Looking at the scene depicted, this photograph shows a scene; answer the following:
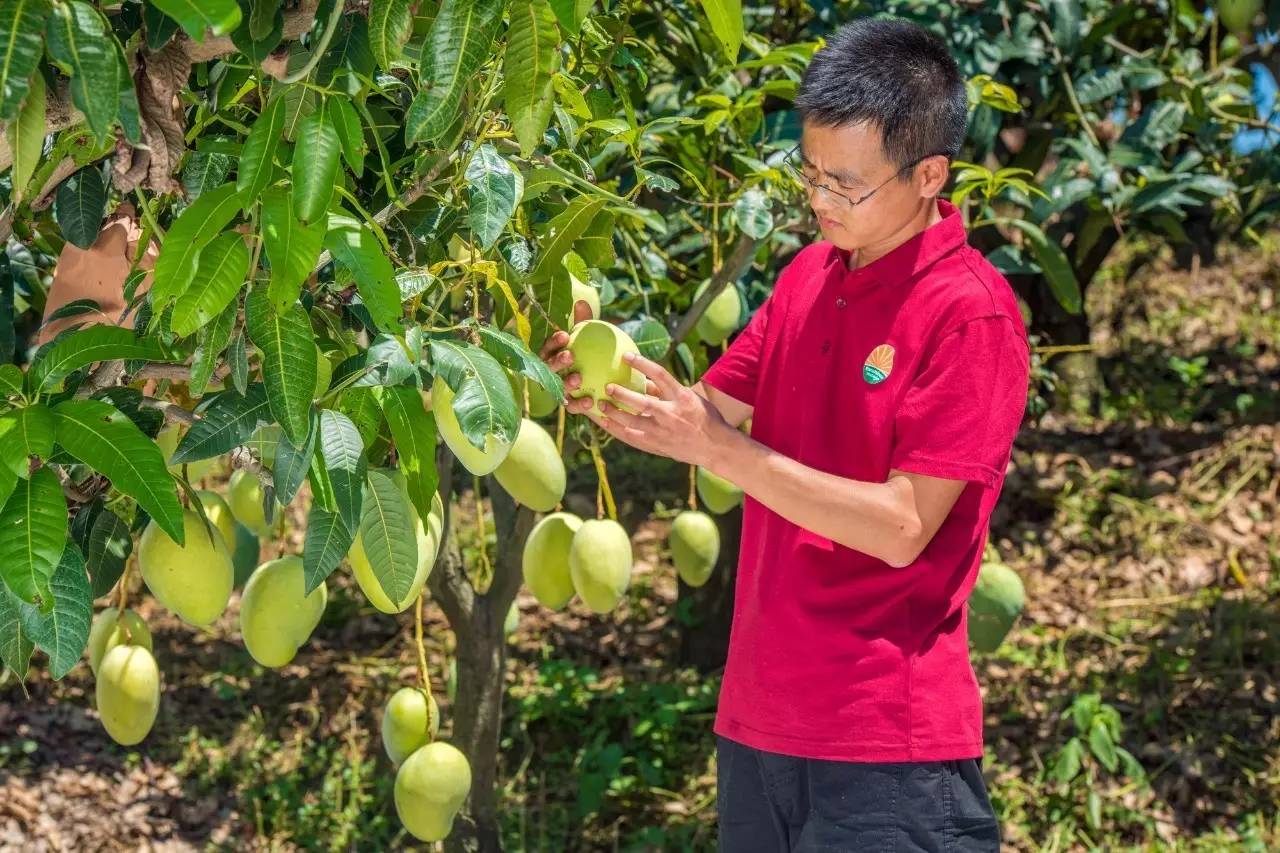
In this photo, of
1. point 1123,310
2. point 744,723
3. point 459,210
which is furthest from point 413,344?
point 1123,310

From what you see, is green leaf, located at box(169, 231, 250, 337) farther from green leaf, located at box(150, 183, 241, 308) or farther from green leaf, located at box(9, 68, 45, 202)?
green leaf, located at box(9, 68, 45, 202)

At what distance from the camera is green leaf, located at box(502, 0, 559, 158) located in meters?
1.07

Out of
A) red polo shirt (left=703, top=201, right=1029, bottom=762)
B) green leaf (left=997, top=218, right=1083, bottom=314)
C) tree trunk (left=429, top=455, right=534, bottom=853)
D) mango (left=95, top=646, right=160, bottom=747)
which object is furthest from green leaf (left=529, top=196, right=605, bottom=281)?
green leaf (left=997, top=218, right=1083, bottom=314)

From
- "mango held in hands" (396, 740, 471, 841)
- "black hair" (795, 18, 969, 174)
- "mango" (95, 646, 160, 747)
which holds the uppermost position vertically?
"black hair" (795, 18, 969, 174)

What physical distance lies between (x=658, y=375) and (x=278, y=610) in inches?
21.5

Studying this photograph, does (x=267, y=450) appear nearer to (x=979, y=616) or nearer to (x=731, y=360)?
(x=731, y=360)

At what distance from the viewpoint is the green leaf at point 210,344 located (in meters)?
1.18

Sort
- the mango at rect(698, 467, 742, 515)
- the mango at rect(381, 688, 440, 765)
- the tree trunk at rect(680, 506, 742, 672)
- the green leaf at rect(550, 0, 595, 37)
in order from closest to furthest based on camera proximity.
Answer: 1. the green leaf at rect(550, 0, 595, 37)
2. the mango at rect(381, 688, 440, 765)
3. the mango at rect(698, 467, 742, 515)
4. the tree trunk at rect(680, 506, 742, 672)

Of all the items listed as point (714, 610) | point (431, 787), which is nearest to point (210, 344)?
point (431, 787)

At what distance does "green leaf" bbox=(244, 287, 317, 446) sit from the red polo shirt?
60cm

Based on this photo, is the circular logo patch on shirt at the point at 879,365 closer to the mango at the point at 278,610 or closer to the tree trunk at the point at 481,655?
the mango at the point at 278,610

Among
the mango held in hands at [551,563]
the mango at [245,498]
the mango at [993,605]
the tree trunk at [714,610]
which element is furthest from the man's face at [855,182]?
the tree trunk at [714,610]

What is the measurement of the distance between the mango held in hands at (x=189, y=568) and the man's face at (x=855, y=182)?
0.75 metres

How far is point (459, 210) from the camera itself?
145 cm
